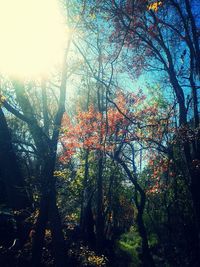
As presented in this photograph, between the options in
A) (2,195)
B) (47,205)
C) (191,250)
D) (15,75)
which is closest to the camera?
(47,205)

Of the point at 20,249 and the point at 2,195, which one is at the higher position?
the point at 2,195

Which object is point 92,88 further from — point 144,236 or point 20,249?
point 20,249

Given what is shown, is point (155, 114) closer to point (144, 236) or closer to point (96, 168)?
point (96, 168)

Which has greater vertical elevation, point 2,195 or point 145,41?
point 145,41

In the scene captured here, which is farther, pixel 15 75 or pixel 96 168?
pixel 96 168

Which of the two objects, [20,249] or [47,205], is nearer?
[47,205]

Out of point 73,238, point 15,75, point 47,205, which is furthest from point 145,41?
point 73,238

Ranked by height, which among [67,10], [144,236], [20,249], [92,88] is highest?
[92,88]

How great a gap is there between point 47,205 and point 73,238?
5.10 metres

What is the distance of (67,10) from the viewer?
1111 cm

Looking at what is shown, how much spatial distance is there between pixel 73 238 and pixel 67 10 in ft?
32.6

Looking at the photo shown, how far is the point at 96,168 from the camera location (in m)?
22.0

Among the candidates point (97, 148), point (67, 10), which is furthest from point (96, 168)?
point (67, 10)

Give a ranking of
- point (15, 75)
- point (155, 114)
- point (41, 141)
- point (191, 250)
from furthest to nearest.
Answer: point (155, 114) < point (191, 250) < point (15, 75) < point (41, 141)
